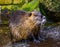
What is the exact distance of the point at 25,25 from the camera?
605 cm

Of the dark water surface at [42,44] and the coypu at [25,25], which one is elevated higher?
the coypu at [25,25]

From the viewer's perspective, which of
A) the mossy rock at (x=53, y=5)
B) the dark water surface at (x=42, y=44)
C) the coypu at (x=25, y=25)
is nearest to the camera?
the dark water surface at (x=42, y=44)

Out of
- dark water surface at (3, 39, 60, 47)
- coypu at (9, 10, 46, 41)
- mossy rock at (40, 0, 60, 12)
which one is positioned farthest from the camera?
mossy rock at (40, 0, 60, 12)

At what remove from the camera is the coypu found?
5.95m

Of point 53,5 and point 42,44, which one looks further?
point 53,5

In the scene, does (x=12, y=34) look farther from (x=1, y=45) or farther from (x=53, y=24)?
(x=53, y=24)

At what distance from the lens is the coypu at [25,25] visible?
234 inches

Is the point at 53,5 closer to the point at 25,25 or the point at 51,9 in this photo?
the point at 51,9

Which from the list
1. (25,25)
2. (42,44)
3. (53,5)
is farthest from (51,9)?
(42,44)

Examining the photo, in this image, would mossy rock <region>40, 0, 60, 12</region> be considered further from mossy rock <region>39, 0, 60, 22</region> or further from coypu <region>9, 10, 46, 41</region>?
coypu <region>9, 10, 46, 41</region>

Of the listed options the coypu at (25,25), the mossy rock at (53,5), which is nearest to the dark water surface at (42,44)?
the coypu at (25,25)

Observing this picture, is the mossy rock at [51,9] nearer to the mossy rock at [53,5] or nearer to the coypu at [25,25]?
the mossy rock at [53,5]

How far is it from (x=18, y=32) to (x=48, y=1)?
2.37 m

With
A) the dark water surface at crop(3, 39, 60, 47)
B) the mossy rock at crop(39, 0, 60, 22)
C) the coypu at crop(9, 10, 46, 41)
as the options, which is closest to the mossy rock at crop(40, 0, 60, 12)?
the mossy rock at crop(39, 0, 60, 22)
